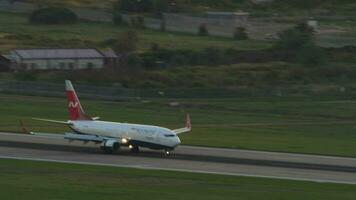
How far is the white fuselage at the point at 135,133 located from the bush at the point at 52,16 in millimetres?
102914

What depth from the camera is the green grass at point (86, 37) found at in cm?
15625

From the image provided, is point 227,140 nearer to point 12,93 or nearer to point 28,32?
point 12,93

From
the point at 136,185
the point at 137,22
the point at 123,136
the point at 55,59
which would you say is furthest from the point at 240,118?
the point at 137,22

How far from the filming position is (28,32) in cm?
16600

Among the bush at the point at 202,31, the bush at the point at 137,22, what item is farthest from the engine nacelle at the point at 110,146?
the bush at the point at 137,22

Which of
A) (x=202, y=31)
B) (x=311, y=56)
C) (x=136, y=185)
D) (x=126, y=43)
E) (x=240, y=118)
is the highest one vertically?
(x=136, y=185)

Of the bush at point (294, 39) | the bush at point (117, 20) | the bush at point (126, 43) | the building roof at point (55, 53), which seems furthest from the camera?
the bush at point (117, 20)

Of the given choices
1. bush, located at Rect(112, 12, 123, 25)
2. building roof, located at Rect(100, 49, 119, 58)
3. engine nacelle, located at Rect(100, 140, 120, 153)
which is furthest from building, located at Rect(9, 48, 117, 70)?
engine nacelle, located at Rect(100, 140, 120, 153)

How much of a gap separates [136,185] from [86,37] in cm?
10448

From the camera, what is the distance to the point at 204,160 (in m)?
74.2

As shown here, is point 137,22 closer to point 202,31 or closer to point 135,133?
point 202,31

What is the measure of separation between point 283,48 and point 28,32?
39.3m

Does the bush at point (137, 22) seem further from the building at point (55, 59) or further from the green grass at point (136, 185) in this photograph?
the green grass at point (136, 185)

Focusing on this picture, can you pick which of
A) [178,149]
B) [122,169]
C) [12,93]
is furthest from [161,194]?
[12,93]
